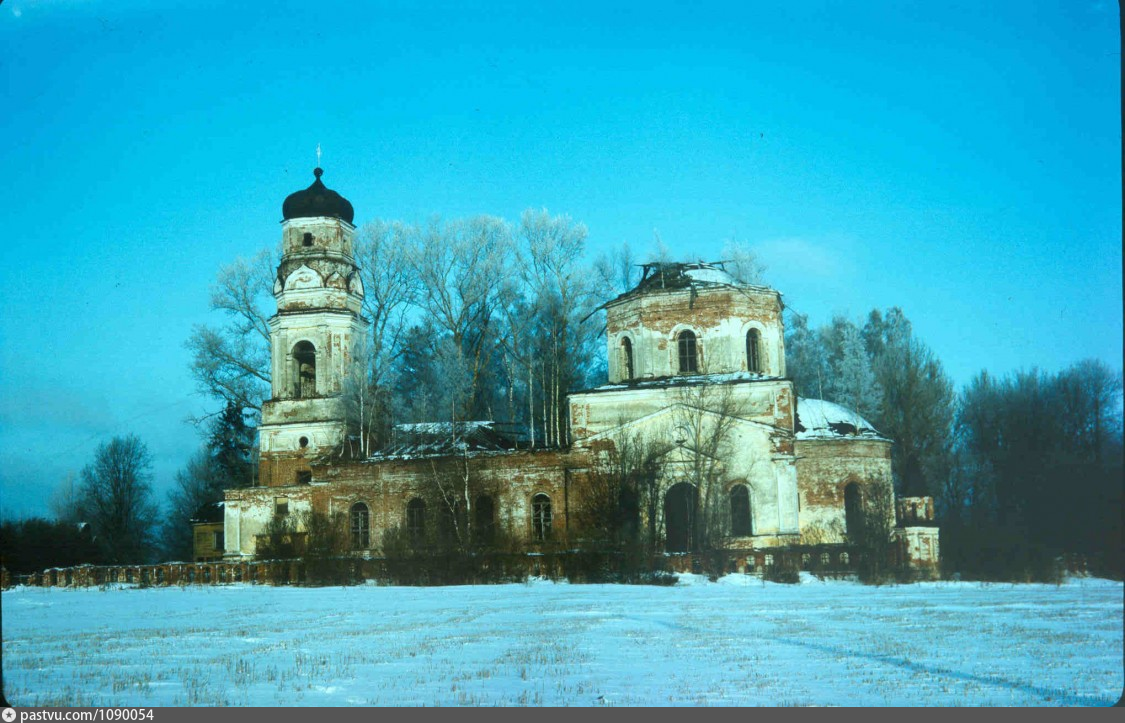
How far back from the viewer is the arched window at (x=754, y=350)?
29.8 m

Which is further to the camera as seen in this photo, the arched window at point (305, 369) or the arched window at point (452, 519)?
the arched window at point (305, 369)

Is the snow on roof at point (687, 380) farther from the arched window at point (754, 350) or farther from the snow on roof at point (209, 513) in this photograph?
the snow on roof at point (209, 513)

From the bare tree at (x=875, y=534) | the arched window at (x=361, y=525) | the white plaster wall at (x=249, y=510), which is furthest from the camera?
the white plaster wall at (x=249, y=510)

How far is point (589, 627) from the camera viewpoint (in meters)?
14.2

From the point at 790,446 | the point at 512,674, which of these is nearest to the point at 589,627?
the point at 512,674

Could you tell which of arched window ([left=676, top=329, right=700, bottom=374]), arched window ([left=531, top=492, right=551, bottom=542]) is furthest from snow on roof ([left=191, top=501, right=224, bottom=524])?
arched window ([left=676, top=329, right=700, bottom=374])

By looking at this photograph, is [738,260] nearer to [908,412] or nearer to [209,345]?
[908,412]

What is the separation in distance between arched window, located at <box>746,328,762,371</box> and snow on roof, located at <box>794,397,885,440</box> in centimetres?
171

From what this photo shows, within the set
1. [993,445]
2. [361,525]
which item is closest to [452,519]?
[361,525]

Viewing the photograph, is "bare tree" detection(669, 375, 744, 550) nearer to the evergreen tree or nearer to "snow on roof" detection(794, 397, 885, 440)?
"snow on roof" detection(794, 397, 885, 440)

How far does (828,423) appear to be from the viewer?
28.8 meters

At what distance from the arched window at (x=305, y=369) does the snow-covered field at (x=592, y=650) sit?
13.6 meters

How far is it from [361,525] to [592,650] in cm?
1948

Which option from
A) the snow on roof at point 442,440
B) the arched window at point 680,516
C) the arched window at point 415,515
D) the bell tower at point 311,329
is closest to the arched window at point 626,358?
the snow on roof at point 442,440
